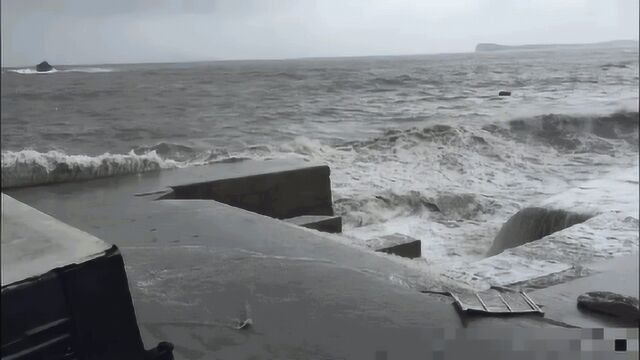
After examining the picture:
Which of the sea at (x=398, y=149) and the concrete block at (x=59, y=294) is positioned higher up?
the concrete block at (x=59, y=294)

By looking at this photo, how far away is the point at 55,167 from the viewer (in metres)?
6.42

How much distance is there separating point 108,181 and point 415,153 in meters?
7.96

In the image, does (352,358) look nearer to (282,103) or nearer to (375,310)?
(375,310)

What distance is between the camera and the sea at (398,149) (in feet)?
21.4

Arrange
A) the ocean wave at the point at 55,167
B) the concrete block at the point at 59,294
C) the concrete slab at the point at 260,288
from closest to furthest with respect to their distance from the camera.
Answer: the concrete block at the point at 59,294, the concrete slab at the point at 260,288, the ocean wave at the point at 55,167

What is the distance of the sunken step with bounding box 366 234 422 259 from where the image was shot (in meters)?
4.79

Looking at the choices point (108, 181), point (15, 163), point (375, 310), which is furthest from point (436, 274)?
point (15, 163)

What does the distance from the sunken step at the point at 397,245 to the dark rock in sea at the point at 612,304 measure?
1831 millimetres

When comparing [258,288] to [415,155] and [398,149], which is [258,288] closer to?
[415,155]

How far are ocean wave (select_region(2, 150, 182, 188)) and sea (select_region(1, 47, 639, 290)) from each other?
1 cm

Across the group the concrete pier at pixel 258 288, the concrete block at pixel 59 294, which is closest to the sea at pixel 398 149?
the concrete pier at pixel 258 288

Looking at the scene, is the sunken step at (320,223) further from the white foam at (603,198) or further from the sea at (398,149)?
the white foam at (603,198)

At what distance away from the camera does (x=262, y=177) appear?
6195mm

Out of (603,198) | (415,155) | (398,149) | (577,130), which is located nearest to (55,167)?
(603,198)
